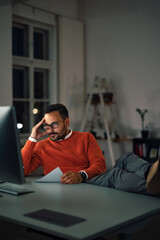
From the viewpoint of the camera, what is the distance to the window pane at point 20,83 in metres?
5.90

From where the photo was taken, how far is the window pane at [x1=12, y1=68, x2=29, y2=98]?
5898 millimetres

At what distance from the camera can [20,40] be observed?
5934 millimetres

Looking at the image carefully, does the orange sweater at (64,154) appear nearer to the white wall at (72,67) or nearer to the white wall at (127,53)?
the white wall at (127,53)

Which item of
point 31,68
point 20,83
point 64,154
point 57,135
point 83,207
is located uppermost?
point 31,68

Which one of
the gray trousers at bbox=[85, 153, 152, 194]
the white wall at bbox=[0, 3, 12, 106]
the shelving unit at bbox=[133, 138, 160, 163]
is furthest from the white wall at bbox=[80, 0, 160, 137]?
the gray trousers at bbox=[85, 153, 152, 194]

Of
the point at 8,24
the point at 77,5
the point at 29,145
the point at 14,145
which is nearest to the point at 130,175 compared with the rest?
the point at 14,145

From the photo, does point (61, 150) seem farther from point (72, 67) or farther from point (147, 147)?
point (72, 67)

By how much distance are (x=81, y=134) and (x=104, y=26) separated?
4.23 m

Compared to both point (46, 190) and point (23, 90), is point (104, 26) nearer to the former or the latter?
point (23, 90)

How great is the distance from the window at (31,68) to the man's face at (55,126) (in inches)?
130

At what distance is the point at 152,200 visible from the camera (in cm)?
182

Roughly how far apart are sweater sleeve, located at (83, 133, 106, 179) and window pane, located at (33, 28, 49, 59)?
3799 millimetres

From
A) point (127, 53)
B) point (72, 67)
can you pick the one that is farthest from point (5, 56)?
point (127, 53)

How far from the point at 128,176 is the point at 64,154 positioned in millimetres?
748
